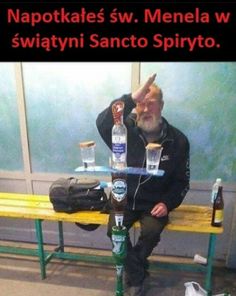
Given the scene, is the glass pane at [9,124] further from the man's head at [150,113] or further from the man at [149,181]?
the man's head at [150,113]

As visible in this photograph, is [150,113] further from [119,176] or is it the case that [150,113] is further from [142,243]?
[142,243]

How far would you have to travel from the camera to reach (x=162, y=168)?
226 cm

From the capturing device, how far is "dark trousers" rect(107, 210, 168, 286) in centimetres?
222

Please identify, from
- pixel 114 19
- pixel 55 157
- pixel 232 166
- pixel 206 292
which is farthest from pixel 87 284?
pixel 114 19

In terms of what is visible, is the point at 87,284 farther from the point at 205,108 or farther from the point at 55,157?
the point at 205,108

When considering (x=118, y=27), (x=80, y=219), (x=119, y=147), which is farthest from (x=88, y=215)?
(x=118, y=27)

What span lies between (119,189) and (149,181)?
42 centimetres

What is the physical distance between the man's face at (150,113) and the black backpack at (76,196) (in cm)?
56

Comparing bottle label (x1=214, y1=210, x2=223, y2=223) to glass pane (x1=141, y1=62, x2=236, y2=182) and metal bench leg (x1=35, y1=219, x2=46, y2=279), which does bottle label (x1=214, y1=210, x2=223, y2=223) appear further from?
metal bench leg (x1=35, y1=219, x2=46, y2=279)

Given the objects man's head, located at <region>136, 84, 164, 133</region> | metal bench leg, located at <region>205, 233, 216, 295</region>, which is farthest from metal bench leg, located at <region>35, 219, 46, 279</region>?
metal bench leg, located at <region>205, 233, 216, 295</region>

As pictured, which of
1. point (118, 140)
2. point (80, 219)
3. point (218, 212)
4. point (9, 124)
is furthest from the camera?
point (9, 124)

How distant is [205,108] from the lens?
2.52 m

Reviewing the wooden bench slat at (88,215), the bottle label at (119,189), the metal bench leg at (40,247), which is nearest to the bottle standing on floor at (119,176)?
the bottle label at (119,189)

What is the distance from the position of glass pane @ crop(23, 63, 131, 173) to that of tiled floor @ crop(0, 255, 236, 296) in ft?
2.61
